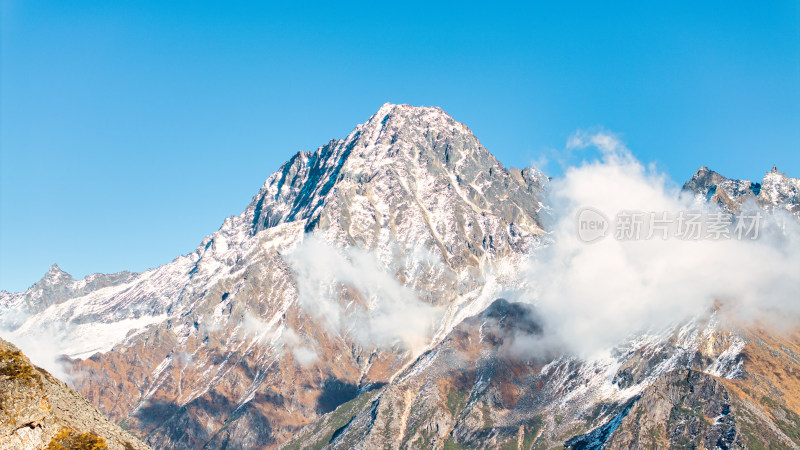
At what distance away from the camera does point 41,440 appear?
196 ft

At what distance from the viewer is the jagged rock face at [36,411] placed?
58562mm

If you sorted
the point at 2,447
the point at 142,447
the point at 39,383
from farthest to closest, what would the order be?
the point at 142,447, the point at 39,383, the point at 2,447

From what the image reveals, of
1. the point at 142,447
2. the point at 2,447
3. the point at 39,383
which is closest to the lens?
the point at 2,447

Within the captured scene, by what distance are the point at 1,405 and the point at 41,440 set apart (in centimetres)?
433

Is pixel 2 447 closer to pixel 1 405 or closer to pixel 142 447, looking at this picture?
pixel 1 405

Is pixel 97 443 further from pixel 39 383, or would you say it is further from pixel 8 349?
pixel 8 349

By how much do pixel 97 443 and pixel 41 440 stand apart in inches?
182

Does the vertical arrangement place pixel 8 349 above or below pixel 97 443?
above

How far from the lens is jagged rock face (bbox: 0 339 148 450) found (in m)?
58.6

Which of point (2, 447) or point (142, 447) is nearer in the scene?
A: point (2, 447)

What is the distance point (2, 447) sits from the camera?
5722cm

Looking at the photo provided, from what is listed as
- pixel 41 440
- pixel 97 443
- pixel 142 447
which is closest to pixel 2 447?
pixel 41 440

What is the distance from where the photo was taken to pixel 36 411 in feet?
198

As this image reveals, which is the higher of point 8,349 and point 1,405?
point 8,349
